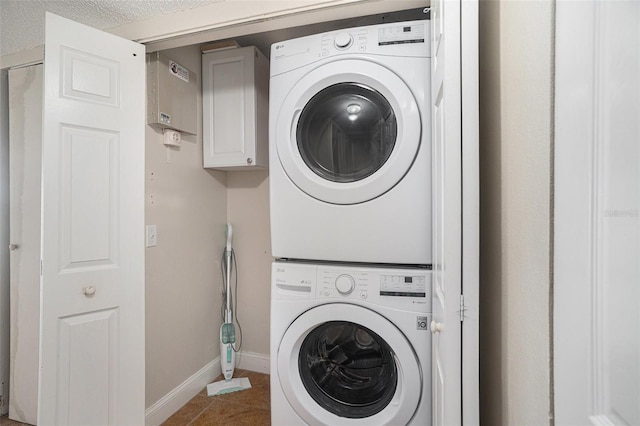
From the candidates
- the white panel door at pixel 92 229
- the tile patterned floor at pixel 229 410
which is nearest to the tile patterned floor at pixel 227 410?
the tile patterned floor at pixel 229 410

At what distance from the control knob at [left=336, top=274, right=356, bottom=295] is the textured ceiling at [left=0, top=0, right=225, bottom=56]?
1320mm

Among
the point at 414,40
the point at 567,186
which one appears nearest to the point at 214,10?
the point at 414,40

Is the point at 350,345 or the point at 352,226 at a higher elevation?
the point at 352,226

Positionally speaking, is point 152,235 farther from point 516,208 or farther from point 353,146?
point 516,208

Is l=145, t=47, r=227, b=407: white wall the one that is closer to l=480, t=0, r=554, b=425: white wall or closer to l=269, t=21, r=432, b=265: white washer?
l=269, t=21, r=432, b=265: white washer

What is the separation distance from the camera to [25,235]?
5.86 feet

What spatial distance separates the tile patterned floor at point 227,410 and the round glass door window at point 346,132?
1441 millimetres

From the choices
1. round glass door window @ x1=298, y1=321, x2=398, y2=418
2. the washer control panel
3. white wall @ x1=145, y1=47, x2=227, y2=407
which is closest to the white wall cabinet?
white wall @ x1=145, y1=47, x2=227, y2=407

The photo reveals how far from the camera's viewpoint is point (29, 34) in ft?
5.61

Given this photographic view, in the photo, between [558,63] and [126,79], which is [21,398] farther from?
[558,63]

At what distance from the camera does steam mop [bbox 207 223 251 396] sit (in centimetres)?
209

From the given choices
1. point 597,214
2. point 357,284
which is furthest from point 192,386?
point 597,214

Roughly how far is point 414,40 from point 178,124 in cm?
137

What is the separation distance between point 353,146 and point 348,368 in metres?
0.99
